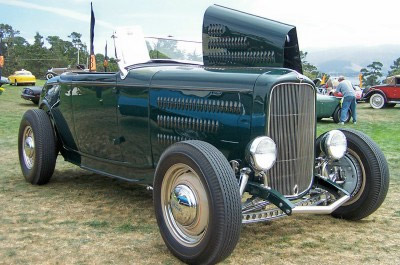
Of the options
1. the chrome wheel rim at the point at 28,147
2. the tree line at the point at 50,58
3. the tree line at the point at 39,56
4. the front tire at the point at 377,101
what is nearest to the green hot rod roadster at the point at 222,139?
the chrome wheel rim at the point at 28,147

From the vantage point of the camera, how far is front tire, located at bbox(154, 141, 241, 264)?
2.93 m

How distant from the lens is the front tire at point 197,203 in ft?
9.61

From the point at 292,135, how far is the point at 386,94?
18.8 metres

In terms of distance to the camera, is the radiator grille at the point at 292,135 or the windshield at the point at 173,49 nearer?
the radiator grille at the point at 292,135

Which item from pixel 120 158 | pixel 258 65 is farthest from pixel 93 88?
pixel 258 65

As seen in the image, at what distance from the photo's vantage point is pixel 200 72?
3.86 meters

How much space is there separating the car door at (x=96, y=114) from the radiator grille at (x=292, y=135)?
1.72m

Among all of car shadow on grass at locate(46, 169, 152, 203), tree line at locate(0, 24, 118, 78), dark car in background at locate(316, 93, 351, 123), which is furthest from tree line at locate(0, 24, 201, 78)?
car shadow on grass at locate(46, 169, 152, 203)

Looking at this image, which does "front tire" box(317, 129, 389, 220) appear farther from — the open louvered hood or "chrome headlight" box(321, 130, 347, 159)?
the open louvered hood

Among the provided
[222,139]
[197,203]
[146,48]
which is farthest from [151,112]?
[146,48]

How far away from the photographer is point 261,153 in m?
3.25

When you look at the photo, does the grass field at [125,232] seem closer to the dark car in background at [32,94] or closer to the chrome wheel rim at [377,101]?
the dark car in background at [32,94]

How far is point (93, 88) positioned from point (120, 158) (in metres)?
0.82

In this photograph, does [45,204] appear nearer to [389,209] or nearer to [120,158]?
[120,158]
